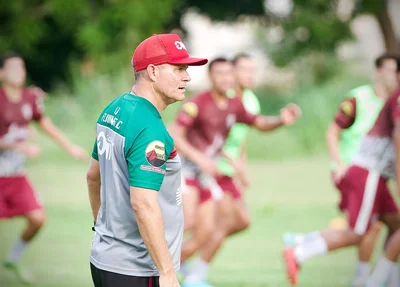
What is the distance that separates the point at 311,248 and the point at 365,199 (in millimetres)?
598

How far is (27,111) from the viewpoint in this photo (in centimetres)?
873

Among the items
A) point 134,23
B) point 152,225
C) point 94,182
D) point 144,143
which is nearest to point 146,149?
point 144,143

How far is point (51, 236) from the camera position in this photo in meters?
11.0

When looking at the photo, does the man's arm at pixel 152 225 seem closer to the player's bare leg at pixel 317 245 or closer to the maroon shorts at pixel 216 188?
the player's bare leg at pixel 317 245

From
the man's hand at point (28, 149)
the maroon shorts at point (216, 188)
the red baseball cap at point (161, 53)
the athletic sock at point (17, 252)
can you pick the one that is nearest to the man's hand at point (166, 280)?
the red baseball cap at point (161, 53)

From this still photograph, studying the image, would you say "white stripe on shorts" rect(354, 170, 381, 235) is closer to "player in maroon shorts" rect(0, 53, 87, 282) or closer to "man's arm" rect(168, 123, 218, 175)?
"man's arm" rect(168, 123, 218, 175)

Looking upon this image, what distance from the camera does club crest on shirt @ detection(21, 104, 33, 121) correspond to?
8688 millimetres

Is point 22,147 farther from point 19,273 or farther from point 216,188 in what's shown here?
point 216,188

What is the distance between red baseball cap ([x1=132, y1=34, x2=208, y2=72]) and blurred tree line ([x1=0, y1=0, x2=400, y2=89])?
736 inches

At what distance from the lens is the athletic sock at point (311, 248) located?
7289 mm

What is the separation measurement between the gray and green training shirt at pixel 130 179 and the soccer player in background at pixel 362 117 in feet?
11.1

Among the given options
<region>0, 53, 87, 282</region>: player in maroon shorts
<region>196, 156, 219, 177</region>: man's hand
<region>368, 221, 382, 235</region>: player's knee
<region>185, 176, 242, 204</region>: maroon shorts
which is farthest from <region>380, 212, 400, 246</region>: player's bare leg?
<region>0, 53, 87, 282</region>: player in maroon shorts

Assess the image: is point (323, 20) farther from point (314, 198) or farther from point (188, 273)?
point (188, 273)

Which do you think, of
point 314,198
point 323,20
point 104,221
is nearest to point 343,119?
point 104,221
